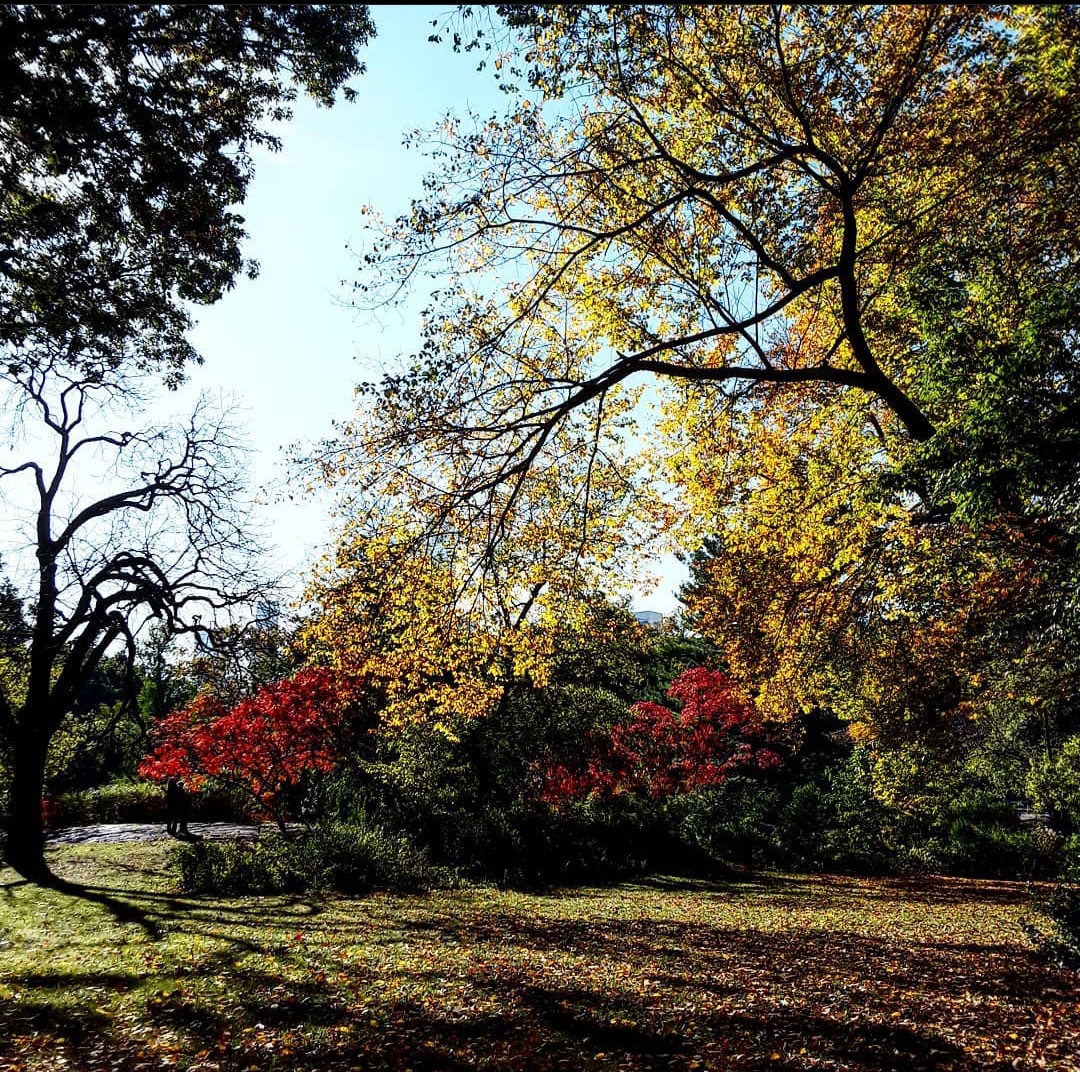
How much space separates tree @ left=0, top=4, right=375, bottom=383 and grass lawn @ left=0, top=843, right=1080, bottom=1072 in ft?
24.2

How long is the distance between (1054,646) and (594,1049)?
822cm

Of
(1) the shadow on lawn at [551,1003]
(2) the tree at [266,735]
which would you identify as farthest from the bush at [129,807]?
(1) the shadow on lawn at [551,1003]

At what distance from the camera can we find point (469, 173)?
709 cm

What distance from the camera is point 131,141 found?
7.29m

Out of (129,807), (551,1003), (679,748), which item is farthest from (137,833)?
(551,1003)

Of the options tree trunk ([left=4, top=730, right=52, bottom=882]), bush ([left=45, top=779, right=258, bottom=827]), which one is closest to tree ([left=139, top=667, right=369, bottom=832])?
tree trunk ([left=4, top=730, right=52, bottom=882])

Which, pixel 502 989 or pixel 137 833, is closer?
pixel 502 989

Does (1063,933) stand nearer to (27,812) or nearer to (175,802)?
(27,812)

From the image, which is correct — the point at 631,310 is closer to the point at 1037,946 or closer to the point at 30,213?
the point at 30,213

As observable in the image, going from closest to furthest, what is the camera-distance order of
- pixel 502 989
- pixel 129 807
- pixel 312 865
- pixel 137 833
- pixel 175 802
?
1. pixel 502 989
2. pixel 312 865
3. pixel 175 802
4. pixel 137 833
5. pixel 129 807

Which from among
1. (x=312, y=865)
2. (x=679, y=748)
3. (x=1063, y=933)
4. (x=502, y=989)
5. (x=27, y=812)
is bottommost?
(x=312, y=865)

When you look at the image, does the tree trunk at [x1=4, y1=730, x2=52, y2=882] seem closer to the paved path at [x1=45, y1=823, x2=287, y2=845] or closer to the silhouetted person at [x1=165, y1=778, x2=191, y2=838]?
the paved path at [x1=45, y1=823, x2=287, y2=845]

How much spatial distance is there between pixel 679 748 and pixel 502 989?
1540 centimetres

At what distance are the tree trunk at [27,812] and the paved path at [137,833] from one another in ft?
12.4
